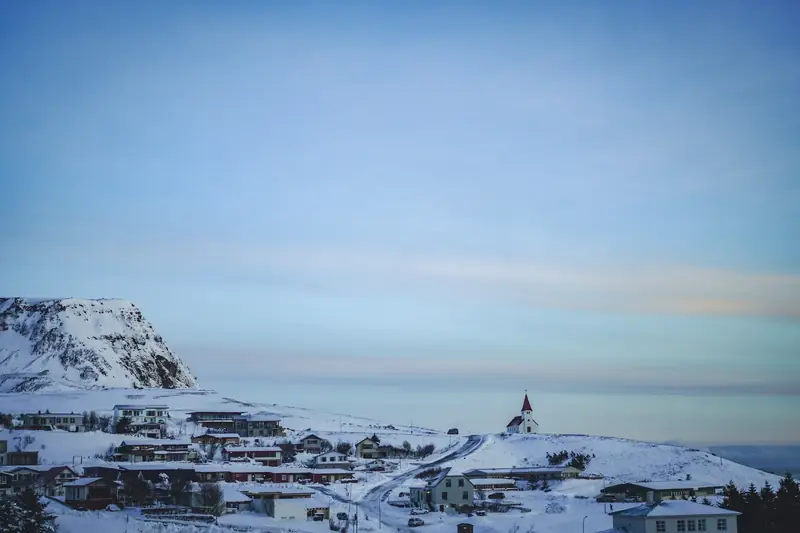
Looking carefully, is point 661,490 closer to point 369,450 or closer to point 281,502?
point 281,502

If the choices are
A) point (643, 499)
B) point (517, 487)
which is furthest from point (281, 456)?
point (643, 499)

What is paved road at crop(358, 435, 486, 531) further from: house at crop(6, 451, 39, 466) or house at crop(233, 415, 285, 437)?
house at crop(6, 451, 39, 466)

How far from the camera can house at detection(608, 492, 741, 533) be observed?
161 feet

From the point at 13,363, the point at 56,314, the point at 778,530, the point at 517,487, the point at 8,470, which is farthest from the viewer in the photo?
the point at 56,314

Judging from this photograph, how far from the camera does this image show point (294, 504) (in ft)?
197

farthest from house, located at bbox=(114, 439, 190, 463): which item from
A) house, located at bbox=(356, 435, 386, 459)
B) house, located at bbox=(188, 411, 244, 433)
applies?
house, located at bbox=(356, 435, 386, 459)

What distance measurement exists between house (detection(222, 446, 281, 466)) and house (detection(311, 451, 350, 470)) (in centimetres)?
327

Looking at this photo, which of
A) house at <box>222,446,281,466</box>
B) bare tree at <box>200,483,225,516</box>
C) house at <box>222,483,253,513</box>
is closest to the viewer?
bare tree at <box>200,483,225,516</box>

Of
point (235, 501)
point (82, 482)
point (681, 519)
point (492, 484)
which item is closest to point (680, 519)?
A: point (681, 519)

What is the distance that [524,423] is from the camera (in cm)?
11431

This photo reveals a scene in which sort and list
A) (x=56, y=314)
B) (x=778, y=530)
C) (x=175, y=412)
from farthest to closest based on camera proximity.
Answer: (x=56, y=314), (x=175, y=412), (x=778, y=530)

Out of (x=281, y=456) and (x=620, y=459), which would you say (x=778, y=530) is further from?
(x=281, y=456)

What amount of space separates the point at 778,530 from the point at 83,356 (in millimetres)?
107612

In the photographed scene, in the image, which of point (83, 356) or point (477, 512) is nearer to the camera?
point (477, 512)
